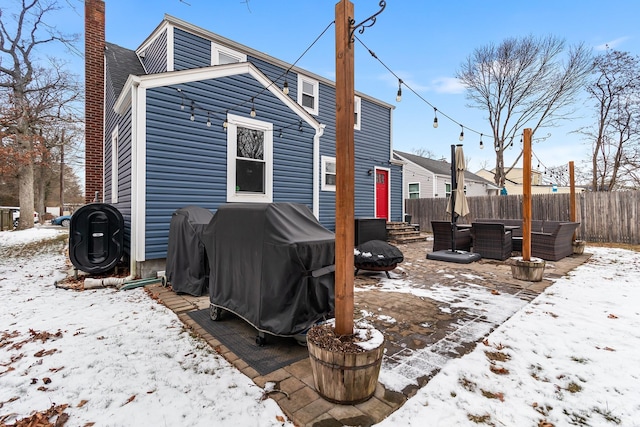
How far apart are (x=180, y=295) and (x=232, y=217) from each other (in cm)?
231

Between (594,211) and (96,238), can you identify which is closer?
(96,238)

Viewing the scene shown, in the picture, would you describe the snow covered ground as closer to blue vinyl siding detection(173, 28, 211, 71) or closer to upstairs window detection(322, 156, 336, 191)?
blue vinyl siding detection(173, 28, 211, 71)

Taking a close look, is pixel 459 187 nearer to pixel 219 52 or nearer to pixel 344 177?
→ pixel 344 177

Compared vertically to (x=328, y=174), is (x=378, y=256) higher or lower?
lower

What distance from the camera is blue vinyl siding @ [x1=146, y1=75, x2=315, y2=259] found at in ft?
18.9

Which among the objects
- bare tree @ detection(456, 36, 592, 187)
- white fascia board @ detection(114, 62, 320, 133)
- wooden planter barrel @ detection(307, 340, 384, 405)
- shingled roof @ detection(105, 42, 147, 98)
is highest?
bare tree @ detection(456, 36, 592, 187)

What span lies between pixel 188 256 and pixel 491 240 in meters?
7.41

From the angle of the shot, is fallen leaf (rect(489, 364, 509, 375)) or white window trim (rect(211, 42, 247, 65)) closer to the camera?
fallen leaf (rect(489, 364, 509, 375))

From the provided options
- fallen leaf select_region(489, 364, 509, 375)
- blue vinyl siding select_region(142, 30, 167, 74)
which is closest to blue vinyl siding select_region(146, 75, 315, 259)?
blue vinyl siding select_region(142, 30, 167, 74)

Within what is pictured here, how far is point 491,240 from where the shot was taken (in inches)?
305

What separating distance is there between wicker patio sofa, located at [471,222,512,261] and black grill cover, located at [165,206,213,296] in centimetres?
694

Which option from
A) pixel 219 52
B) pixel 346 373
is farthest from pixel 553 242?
pixel 219 52

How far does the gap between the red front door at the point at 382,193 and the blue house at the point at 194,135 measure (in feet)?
11.8

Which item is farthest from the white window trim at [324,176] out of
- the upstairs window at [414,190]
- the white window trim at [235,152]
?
the upstairs window at [414,190]
